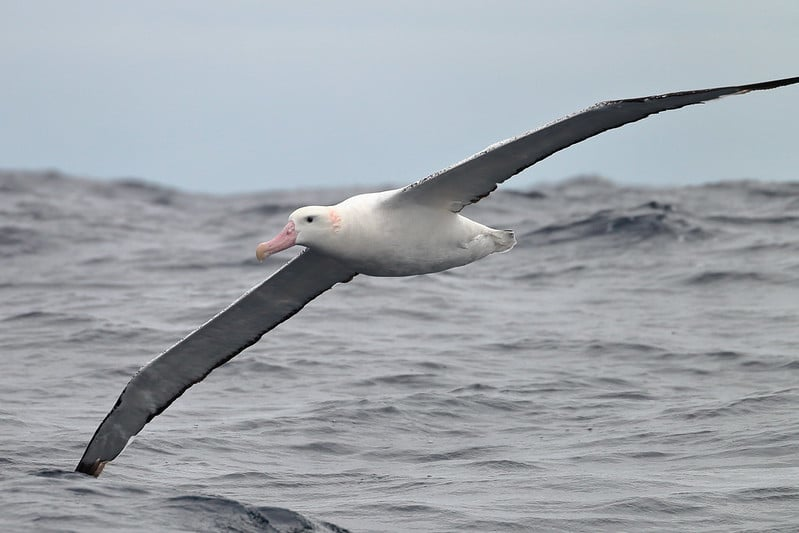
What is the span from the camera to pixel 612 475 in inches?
337

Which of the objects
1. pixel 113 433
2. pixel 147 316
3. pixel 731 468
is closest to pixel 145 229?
pixel 147 316

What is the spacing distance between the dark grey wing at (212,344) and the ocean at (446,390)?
30cm

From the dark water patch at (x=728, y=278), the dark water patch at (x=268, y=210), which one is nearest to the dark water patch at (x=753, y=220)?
the dark water patch at (x=728, y=278)

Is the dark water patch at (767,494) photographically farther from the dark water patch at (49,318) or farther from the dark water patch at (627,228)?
the dark water patch at (627,228)

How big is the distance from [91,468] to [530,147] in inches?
151

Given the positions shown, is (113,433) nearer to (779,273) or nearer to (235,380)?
(235,380)

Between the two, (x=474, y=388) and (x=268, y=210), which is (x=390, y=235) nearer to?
(x=474, y=388)

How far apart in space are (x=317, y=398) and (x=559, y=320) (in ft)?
14.3

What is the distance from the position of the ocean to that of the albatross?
0.60 meters

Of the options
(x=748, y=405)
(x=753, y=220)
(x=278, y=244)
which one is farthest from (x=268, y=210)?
(x=278, y=244)

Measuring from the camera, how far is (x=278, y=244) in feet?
25.7

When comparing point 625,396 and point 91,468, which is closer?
point 91,468

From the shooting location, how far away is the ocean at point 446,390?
7.88m

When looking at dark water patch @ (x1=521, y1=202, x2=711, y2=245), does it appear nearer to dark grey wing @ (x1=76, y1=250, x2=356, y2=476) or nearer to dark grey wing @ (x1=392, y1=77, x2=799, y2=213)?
dark grey wing @ (x1=76, y1=250, x2=356, y2=476)
